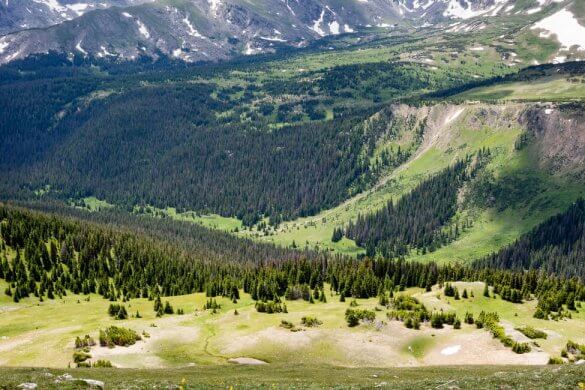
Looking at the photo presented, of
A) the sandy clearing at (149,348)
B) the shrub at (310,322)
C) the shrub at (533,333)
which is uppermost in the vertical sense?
the shrub at (533,333)

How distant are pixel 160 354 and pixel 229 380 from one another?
32154 millimetres

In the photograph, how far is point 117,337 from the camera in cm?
10038

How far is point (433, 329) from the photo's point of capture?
109500 millimetres

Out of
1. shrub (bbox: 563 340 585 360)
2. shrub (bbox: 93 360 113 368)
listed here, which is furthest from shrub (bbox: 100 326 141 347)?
shrub (bbox: 563 340 585 360)

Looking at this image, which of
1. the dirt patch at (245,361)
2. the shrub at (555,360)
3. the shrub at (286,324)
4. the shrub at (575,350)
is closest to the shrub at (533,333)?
the shrub at (575,350)

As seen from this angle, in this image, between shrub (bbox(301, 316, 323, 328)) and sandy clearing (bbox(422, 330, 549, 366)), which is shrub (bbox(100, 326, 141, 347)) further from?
sandy clearing (bbox(422, 330, 549, 366))

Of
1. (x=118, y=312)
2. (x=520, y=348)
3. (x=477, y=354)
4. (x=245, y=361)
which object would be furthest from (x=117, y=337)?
(x=520, y=348)

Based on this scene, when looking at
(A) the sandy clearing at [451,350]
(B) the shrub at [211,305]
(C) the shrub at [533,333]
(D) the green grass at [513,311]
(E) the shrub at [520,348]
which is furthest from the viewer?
(B) the shrub at [211,305]

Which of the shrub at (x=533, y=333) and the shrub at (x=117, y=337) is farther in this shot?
the shrub at (x=533, y=333)

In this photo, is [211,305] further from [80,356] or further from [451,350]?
[451,350]

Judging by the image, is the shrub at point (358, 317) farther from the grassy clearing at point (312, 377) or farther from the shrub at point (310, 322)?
the grassy clearing at point (312, 377)

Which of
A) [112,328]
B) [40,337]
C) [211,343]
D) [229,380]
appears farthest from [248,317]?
[229,380]

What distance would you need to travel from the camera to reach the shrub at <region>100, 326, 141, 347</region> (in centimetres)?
9925

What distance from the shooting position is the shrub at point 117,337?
99250 mm
